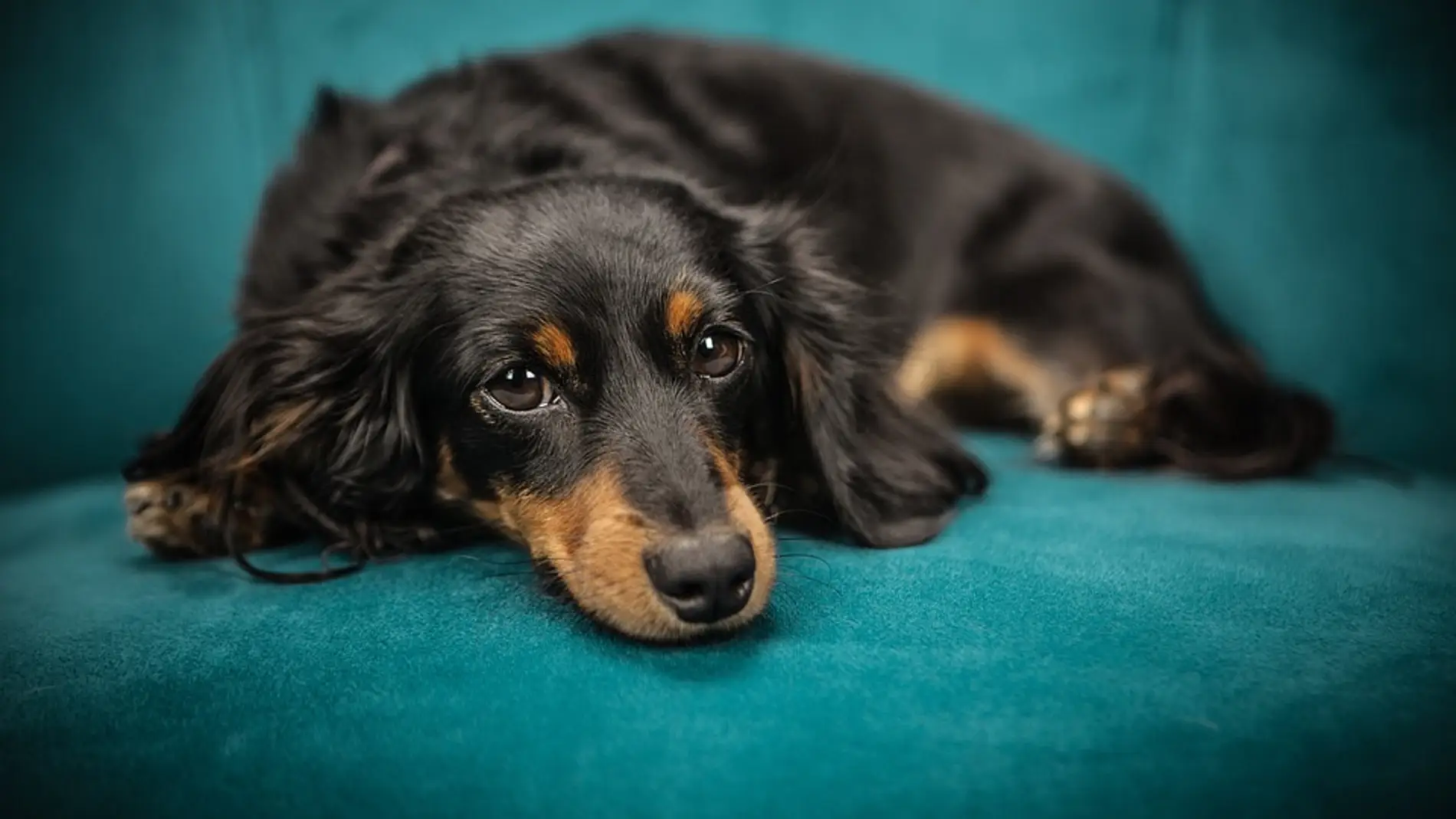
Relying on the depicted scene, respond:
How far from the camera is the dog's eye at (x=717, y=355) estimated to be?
144cm

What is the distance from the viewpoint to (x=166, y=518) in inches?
57.6

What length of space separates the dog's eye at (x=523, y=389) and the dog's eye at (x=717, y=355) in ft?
0.67

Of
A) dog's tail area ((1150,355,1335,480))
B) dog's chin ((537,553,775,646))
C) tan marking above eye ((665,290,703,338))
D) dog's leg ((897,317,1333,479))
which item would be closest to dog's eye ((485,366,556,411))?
tan marking above eye ((665,290,703,338))

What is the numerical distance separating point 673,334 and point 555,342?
0.16 metres

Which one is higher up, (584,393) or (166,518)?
(584,393)

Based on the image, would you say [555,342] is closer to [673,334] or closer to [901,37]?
[673,334]

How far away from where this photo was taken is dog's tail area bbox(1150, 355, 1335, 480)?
6.07 ft

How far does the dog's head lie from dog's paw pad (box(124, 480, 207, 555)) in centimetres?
8

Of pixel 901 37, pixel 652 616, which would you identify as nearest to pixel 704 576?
pixel 652 616

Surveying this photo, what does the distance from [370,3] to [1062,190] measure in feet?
5.09

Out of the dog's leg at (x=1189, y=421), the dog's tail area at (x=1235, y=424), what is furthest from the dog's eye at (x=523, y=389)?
the dog's tail area at (x=1235, y=424)

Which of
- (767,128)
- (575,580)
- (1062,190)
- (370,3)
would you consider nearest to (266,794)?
(575,580)

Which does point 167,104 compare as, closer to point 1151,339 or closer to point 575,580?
point 575,580

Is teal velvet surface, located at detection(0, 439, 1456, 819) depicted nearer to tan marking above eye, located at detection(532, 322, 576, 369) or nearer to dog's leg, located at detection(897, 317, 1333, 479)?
tan marking above eye, located at detection(532, 322, 576, 369)
